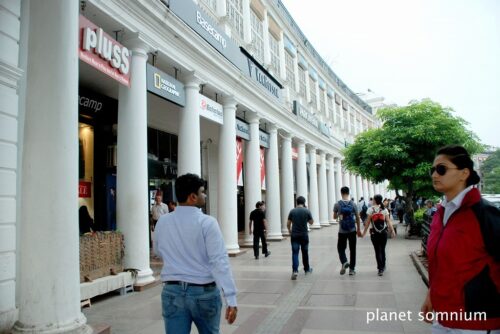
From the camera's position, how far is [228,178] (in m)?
13.5

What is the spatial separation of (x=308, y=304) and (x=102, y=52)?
17.9ft

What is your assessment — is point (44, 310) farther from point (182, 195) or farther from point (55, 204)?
point (182, 195)

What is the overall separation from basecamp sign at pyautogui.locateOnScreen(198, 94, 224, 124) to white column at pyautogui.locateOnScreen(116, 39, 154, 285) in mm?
2869

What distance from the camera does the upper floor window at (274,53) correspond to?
65.0 ft

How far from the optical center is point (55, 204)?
4.55 m

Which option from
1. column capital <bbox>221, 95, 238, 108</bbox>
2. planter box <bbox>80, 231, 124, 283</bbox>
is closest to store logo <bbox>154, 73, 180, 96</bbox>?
planter box <bbox>80, 231, 124, 283</bbox>

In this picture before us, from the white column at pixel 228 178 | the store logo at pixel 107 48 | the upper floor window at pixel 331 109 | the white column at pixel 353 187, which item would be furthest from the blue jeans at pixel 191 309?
the white column at pixel 353 187

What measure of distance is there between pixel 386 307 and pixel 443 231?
13.5 ft

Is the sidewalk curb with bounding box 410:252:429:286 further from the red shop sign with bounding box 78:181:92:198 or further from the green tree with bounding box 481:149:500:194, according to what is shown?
the green tree with bounding box 481:149:500:194

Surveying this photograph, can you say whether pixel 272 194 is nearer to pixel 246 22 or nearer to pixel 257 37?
pixel 257 37

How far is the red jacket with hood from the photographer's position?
2.34 m

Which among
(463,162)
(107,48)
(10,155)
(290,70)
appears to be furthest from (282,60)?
(463,162)

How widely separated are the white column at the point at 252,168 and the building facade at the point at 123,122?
56mm

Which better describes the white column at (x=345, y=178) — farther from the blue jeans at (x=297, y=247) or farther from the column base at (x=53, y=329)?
the column base at (x=53, y=329)
